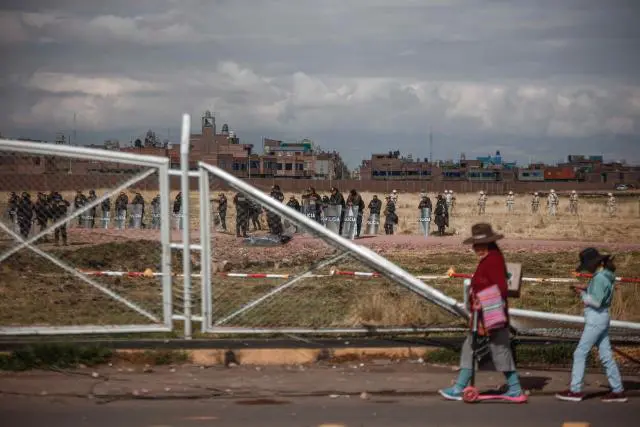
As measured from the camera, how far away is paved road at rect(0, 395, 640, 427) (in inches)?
291

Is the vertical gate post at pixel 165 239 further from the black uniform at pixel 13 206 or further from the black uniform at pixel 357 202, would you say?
the black uniform at pixel 357 202

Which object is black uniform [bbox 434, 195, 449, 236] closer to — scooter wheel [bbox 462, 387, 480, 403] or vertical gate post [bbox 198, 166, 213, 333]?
vertical gate post [bbox 198, 166, 213, 333]

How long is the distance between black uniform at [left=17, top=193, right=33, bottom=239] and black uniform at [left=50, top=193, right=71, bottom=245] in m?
0.26

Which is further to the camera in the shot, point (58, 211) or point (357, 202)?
point (357, 202)

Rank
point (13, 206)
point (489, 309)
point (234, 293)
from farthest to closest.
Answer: point (234, 293) < point (13, 206) < point (489, 309)

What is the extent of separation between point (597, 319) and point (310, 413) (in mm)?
2486

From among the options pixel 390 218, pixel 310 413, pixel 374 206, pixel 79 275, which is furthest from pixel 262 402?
pixel 390 218

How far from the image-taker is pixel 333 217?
28.8 meters

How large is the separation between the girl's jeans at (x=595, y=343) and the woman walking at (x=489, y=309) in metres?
0.49

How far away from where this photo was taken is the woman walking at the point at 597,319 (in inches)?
315

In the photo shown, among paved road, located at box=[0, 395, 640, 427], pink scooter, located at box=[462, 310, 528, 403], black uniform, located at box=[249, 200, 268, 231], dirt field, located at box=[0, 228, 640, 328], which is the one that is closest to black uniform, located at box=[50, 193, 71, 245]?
dirt field, located at box=[0, 228, 640, 328]

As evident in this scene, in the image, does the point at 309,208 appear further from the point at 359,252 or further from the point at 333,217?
the point at 359,252

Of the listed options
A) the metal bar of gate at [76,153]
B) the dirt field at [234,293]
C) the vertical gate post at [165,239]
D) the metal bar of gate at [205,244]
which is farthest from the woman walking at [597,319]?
the metal bar of gate at [76,153]

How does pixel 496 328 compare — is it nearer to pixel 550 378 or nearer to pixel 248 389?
pixel 550 378
